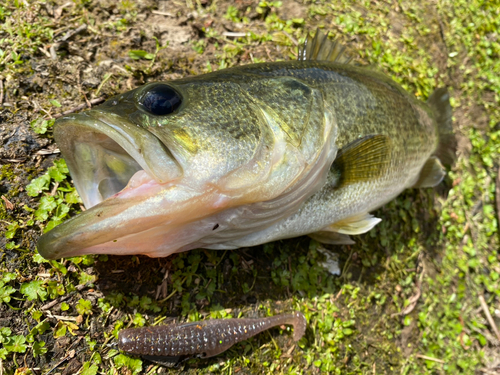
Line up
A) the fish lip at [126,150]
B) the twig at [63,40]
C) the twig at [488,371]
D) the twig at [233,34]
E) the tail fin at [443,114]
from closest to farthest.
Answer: the fish lip at [126,150]
the twig at [63,40]
the twig at [233,34]
the tail fin at [443,114]
the twig at [488,371]

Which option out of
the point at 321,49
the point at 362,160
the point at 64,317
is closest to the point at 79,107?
the point at 64,317

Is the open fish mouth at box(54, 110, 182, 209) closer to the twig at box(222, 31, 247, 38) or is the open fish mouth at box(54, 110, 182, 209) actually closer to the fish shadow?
the fish shadow

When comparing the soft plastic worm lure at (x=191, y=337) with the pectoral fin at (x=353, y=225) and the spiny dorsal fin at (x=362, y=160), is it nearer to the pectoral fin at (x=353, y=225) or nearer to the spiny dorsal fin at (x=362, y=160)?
the pectoral fin at (x=353, y=225)

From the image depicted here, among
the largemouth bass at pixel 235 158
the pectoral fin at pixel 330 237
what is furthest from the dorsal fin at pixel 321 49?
the pectoral fin at pixel 330 237

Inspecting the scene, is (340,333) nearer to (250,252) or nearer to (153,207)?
(250,252)

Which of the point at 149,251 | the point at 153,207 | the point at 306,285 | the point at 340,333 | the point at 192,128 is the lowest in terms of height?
the point at 340,333

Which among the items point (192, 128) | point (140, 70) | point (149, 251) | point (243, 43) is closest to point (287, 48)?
point (243, 43)
